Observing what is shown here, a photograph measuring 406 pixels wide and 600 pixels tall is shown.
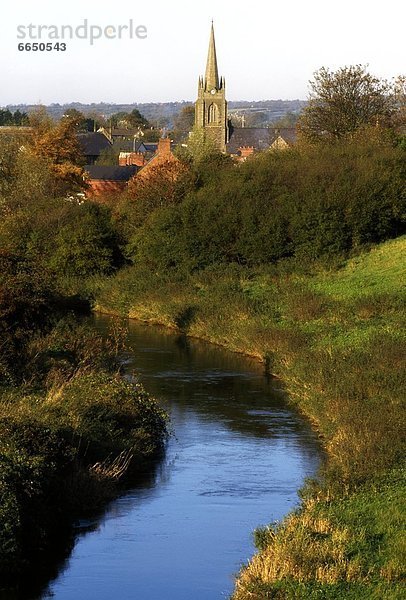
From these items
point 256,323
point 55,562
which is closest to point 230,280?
point 256,323

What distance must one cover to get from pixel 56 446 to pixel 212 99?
11964 cm

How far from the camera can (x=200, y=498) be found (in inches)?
883

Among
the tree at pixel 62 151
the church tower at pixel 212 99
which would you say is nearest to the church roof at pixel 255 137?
the church tower at pixel 212 99

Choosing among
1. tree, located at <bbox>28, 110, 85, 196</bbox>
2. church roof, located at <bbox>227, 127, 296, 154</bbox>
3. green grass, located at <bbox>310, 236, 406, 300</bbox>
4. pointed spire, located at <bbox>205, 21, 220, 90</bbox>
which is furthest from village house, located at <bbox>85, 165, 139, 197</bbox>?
pointed spire, located at <bbox>205, 21, 220, 90</bbox>

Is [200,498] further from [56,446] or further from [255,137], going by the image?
[255,137]

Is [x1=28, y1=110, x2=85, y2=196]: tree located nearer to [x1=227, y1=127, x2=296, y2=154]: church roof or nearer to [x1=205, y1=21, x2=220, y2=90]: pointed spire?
[x1=227, y1=127, x2=296, y2=154]: church roof

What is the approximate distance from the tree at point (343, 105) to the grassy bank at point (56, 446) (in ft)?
144

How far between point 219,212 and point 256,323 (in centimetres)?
1429

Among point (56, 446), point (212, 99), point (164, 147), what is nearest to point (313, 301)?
point (56, 446)

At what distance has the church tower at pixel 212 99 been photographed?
443 feet

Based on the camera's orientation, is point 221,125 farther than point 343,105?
Yes

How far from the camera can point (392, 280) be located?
4516cm

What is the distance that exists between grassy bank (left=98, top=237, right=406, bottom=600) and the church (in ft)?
230

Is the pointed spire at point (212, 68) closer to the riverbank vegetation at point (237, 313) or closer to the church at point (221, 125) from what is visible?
the church at point (221, 125)
